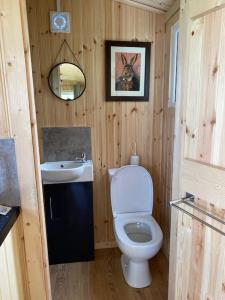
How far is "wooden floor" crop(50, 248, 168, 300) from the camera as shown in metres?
1.77

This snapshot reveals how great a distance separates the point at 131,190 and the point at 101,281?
0.82 m

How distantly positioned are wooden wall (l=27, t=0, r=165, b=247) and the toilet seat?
1.14 ft

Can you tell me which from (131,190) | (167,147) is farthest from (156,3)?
(131,190)

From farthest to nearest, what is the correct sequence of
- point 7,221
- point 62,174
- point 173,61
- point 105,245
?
point 105,245
point 173,61
point 62,174
point 7,221

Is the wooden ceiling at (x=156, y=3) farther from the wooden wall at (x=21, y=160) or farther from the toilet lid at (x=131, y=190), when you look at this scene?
the toilet lid at (x=131, y=190)

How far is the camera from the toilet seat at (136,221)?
5.45 feet

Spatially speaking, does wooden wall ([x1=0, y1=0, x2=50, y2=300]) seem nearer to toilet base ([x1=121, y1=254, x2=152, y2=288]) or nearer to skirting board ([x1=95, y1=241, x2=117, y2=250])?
toilet base ([x1=121, y1=254, x2=152, y2=288])

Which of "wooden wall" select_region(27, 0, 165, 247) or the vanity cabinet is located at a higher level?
"wooden wall" select_region(27, 0, 165, 247)

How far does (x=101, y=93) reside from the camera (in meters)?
2.09

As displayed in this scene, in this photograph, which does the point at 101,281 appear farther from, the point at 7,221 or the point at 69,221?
the point at 7,221

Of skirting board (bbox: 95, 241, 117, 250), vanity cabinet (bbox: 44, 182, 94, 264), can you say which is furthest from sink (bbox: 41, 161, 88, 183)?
skirting board (bbox: 95, 241, 117, 250)

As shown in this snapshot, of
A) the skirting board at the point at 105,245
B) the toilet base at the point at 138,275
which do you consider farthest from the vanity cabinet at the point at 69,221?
the toilet base at the point at 138,275

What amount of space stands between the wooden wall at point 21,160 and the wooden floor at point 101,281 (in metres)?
0.63

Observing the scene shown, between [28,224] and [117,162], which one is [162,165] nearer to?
[117,162]
